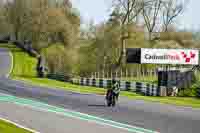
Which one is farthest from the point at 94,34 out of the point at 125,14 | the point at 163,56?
the point at 163,56

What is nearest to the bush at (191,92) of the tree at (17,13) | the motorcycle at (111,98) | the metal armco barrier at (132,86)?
the metal armco barrier at (132,86)

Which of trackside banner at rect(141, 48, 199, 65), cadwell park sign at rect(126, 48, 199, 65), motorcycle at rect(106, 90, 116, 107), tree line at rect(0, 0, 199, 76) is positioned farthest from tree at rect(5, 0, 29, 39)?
motorcycle at rect(106, 90, 116, 107)

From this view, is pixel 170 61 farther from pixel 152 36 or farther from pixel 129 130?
pixel 152 36

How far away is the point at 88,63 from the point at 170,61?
729 inches

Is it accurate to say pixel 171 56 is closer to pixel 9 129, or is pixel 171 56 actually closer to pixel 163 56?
pixel 163 56

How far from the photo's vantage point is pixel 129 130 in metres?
16.4

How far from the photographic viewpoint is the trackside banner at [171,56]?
1629 inches

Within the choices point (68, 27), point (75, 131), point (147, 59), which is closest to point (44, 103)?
point (75, 131)

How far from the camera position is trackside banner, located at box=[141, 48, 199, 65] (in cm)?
4138

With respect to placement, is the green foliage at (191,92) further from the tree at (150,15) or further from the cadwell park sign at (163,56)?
the tree at (150,15)

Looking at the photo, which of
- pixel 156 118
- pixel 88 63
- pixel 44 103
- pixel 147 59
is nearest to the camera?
pixel 156 118

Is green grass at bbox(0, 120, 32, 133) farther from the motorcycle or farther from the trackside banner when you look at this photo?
the trackside banner

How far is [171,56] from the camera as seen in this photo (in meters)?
41.7

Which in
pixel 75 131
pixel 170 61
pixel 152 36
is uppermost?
pixel 152 36
